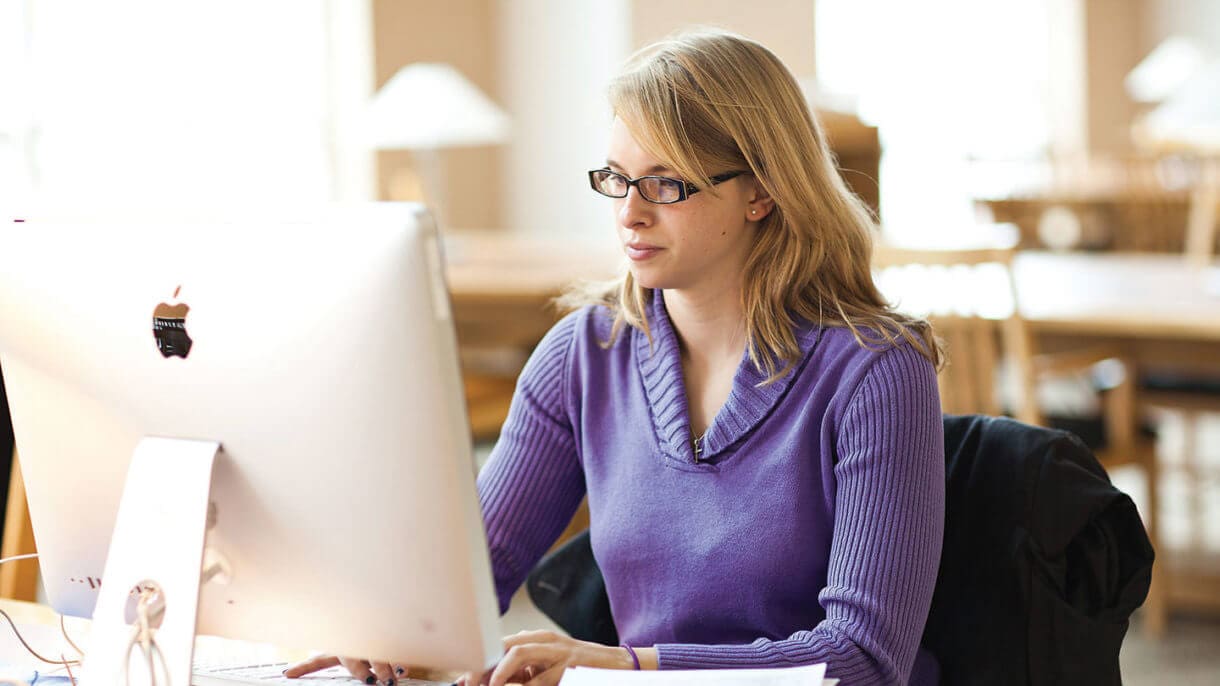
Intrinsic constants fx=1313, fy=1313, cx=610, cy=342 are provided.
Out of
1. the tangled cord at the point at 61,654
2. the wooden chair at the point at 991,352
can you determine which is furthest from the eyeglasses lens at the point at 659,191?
the wooden chair at the point at 991,352

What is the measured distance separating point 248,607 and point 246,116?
14.4 feet

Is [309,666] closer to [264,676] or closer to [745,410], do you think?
[264,676]

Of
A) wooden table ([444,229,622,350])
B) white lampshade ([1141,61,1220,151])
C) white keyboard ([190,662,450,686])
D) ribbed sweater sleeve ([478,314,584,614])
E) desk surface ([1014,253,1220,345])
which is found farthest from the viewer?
wooden table ([444,229,622,350])

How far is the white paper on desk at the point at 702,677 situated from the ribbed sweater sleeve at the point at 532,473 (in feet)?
1.11

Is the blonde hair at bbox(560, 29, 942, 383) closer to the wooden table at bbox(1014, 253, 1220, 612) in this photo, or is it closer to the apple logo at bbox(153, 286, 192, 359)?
the apple logo at bbox(153, 286, 192, 359)

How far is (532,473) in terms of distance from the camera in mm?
1247

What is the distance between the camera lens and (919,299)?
2.72 meters

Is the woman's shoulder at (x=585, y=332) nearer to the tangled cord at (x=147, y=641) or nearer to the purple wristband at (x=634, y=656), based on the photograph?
the purple wristband at (x=634, y=656)

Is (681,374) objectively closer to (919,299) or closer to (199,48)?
(919,299)

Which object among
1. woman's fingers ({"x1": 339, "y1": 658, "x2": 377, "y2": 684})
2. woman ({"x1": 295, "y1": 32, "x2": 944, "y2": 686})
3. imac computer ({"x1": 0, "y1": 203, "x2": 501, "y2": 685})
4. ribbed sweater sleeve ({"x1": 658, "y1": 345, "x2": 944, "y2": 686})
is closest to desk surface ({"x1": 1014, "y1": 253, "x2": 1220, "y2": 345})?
woman ({"x1": 295, "y1": 32, "x2": 944, "y2": 686})

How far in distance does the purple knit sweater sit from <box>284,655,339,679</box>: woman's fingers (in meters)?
0.24

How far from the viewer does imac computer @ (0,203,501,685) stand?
0.73 metres

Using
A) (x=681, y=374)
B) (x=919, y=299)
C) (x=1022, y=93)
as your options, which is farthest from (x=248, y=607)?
(x=1022, y=93)

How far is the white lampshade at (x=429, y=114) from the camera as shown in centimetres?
368
